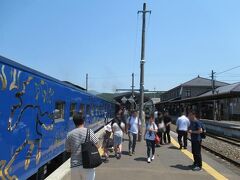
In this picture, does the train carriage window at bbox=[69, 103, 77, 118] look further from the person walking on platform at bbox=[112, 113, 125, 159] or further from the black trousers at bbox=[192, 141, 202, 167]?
the black trousers at bbox=[192, 141, 202, 167]

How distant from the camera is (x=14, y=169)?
20.9 ft

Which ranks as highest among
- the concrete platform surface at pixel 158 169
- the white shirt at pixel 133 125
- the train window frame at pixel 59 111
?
the train window frame at pixel 59 111

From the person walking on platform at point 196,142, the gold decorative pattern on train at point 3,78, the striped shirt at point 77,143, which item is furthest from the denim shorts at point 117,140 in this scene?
the gold decorative pattern on train at point 3,78

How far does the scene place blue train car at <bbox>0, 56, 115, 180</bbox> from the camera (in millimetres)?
5875

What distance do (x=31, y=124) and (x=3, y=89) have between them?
187 cm

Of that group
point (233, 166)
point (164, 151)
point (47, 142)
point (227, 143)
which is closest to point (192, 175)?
point (233, 166)

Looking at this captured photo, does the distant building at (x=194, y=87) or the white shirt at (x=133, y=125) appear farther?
the distant building at (x=194, y=87)

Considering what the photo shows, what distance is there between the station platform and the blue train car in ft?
3.28

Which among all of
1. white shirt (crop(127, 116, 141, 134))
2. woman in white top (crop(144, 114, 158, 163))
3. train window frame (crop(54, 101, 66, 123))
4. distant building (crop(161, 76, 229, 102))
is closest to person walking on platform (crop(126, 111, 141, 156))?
white shirt (crop(127, 116, 141, 134))

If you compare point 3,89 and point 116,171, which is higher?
point 3,89

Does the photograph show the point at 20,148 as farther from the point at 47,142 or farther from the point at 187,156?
the point at 187,156

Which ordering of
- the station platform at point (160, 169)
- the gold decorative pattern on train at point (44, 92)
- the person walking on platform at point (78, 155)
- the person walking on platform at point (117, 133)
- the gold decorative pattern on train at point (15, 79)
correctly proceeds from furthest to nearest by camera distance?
the person walking on platform at point (117, 133) < the station platform at point (160, 169) < the gold decorative pattern on train at point (44, 92) < the gold decorative pattern on train at point (15, 79) < the person walking on platform at point (78, 155)

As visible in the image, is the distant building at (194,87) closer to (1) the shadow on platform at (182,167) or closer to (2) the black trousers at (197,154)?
(1) the shadow on platform at (182,167)

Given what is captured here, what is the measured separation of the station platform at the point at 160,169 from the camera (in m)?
10.2
